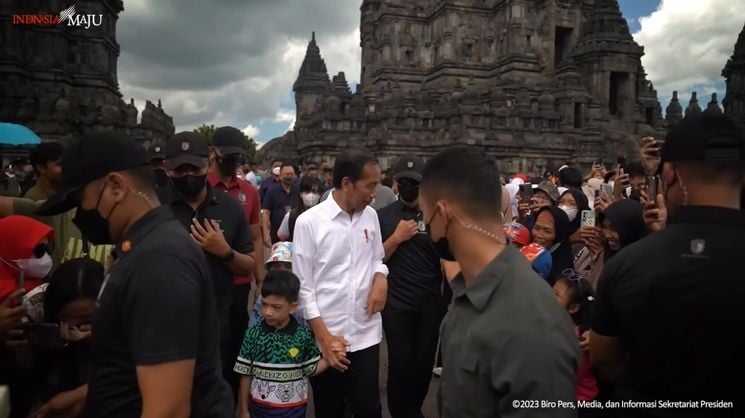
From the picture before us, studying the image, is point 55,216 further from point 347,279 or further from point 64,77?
point 64,77

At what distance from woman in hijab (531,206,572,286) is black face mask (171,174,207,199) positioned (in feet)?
9.50

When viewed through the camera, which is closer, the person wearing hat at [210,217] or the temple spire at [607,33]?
the person wearing hat at [210,217]

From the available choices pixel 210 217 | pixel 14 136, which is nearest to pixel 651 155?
pixel 210 217

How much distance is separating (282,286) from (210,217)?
0.80 meters

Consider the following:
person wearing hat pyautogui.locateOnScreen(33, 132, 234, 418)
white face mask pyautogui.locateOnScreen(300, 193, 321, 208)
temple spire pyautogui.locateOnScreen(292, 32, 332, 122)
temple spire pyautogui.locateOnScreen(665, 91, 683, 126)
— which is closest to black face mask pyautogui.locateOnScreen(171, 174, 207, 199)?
person wearing hat pyautogui.locateOnScreen(33, 132, 234, 418)

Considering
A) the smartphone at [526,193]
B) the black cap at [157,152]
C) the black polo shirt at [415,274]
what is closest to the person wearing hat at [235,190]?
the black cap at [157,152]

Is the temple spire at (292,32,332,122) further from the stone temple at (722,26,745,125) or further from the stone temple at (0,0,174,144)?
the stone temple at (722,26,745,125)

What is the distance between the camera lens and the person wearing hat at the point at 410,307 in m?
4.62

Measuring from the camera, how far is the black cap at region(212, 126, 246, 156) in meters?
5.06

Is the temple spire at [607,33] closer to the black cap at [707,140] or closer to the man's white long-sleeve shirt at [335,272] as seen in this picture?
the man's white long-sleeve shirt at [335,272]

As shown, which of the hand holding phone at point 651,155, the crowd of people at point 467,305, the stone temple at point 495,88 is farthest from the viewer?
the stone temple at point 495,88

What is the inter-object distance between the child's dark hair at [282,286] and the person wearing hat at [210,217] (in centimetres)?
30

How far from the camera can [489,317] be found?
1.95m

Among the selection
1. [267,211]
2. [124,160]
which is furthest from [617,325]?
[267,211]
